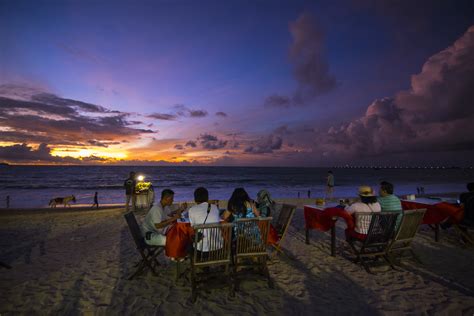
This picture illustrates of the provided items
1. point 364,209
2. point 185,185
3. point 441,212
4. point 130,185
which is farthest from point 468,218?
point 185,185

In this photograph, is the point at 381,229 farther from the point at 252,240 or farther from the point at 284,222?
the point at 252,240

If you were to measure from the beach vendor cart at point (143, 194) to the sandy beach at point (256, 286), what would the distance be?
567 cm

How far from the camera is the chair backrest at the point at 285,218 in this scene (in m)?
5.39

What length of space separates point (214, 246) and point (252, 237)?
0.65 meters

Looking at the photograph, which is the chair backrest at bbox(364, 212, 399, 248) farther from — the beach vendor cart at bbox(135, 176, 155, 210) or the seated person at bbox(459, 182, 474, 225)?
the beach vendor cart at bbox(135, 176, 155, 210)

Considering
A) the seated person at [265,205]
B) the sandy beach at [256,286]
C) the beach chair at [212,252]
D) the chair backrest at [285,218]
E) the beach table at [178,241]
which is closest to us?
the sandy beach at [256,286]

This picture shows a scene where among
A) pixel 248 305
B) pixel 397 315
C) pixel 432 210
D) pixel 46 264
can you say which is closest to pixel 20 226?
pixel 46 264

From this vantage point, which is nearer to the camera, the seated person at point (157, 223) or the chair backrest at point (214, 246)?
the chair backrest at point (214, 246)

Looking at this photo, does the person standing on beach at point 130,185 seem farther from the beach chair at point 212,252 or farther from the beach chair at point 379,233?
the beach chair at point 379,233

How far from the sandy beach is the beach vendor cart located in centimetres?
567

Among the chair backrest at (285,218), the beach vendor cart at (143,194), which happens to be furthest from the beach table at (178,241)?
the beach vendor cart at (143,194)

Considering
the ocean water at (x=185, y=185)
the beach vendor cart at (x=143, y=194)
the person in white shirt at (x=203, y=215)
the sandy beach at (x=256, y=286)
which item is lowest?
the ocean water at (x=185, y=185)

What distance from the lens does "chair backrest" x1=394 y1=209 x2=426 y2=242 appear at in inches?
189

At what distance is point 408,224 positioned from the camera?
16.1ft
